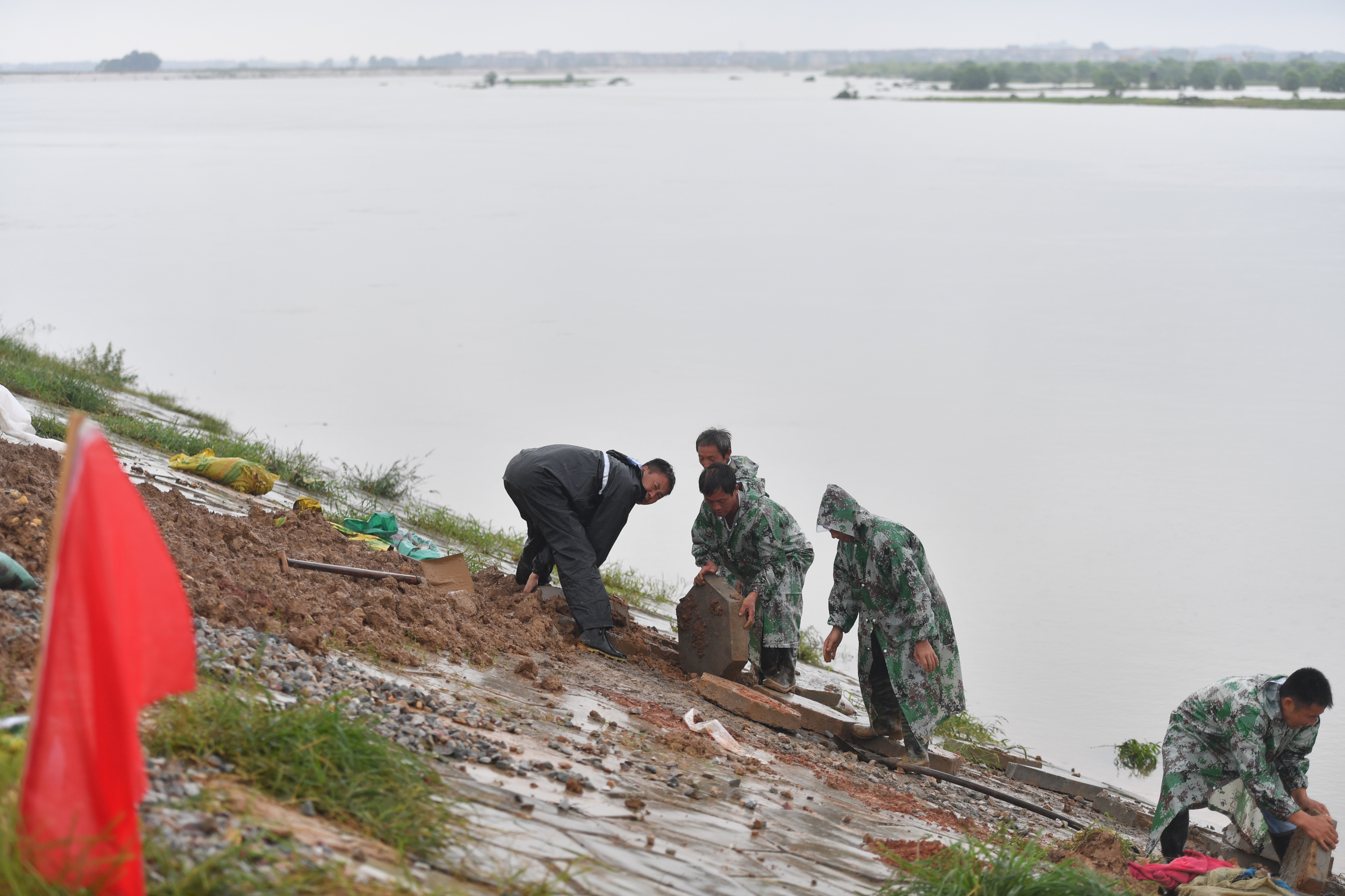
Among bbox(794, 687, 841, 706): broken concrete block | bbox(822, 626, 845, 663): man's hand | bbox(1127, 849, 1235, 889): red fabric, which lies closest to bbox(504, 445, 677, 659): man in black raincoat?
bbox(822, 626, 845, 663): man's hand

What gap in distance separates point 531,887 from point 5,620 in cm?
220

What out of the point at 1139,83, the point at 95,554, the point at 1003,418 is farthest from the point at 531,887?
the point at 1139,83

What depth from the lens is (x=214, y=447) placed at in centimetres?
1094

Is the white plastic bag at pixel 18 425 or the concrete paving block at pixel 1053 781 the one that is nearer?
the concrete paving block at pixel 1053 781

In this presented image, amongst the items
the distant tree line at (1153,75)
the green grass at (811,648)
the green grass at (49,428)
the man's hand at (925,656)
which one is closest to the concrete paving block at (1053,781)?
the man's hand at (925,656)

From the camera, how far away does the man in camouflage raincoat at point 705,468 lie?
7.05 meters

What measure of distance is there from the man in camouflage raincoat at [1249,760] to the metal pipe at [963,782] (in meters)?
0.67

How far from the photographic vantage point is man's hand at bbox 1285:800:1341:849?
16.8ft

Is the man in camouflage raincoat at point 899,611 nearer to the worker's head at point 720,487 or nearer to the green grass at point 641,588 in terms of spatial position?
the worker's head at point 720,487

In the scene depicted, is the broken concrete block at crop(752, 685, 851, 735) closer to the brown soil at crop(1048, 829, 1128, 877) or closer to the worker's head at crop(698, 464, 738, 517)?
the worker's head at crop(698, 464, 738, 517)

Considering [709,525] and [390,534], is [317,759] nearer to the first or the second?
[709,525]

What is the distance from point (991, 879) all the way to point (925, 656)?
2375 mm

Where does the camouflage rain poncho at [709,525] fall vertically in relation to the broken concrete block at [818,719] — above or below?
above

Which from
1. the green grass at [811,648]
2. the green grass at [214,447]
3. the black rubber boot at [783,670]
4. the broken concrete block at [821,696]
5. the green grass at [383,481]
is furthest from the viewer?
the green grass at [383,481]
